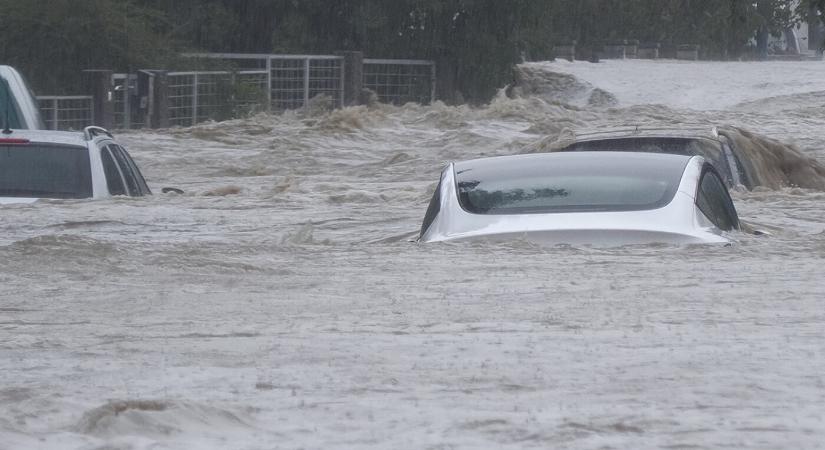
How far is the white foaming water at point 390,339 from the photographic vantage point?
3.87m

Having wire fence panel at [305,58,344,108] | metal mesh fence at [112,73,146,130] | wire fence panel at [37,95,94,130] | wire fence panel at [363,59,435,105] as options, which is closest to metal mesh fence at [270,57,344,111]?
wire fence panel at [305,58,344,108]

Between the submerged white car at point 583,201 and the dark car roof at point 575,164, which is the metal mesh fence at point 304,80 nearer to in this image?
the dark car roof at point 575,164

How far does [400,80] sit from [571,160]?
2530 centimetres

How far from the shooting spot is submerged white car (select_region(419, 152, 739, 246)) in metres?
6.81

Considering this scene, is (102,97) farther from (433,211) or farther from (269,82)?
(433,211)

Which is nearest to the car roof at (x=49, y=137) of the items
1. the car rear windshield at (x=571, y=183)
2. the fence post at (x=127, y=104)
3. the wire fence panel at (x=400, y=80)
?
the car rear windshield at (x=571, y=183)

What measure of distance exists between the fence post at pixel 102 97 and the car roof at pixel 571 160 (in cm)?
1597

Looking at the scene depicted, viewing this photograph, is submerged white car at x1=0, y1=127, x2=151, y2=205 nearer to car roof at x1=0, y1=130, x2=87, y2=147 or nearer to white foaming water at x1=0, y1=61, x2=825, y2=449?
car roof at x1=0, y1=130, x2=87, y2=147

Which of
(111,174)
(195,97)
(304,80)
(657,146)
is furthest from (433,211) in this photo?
(304,80)

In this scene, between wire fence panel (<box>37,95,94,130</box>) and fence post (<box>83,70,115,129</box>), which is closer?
wire fence panel (<box>37,95,94,130</box>)

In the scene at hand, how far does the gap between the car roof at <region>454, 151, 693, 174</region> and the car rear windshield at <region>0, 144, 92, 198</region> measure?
3553 millimetres

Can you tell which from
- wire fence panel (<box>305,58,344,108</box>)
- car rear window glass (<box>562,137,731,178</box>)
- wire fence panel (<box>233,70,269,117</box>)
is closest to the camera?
car rear window glass (<box>562,137,731,178</box>)

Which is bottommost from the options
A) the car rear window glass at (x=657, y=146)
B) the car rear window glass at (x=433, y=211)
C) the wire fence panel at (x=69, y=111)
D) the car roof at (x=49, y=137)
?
the wire fence panel at (x=69, y=111)

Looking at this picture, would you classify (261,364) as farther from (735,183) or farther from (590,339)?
(735,183)
